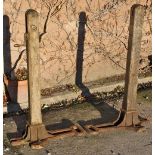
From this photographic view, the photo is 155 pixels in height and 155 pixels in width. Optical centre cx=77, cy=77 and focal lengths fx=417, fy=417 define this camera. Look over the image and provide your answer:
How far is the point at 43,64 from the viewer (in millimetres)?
6629

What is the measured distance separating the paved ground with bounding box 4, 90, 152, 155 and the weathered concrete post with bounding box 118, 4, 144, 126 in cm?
23

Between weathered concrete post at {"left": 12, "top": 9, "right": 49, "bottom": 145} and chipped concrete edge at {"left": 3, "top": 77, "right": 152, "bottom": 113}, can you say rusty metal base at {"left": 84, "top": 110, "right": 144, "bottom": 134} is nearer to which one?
weathered concrete post at {"left": 12, "top": 9, "right": 49, "bottom": 145}

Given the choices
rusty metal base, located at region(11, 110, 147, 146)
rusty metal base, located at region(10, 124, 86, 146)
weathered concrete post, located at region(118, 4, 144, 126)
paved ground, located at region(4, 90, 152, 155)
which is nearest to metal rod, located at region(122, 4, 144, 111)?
weathered concrete post, located at region(118, 4, 144, 126)

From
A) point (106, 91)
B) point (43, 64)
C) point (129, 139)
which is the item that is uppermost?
point (43, 64)

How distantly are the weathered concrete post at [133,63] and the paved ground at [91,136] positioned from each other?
23 centimetres

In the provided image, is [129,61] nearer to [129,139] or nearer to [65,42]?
[129,139]

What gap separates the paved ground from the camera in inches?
199

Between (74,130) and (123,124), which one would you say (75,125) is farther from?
(123,124)

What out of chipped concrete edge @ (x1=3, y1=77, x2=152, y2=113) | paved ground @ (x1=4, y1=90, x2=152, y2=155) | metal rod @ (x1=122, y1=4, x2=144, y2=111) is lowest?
paved ground @ (x1=4, y1=90, x2=152, y2=155)

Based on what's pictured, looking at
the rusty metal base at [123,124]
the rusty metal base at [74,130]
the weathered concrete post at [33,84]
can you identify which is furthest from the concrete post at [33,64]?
the rusty metal base at [123,124]

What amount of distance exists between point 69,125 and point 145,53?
2.68 m

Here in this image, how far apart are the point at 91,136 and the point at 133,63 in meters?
1.10

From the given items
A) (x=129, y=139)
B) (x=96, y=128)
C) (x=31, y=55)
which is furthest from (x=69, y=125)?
(x=31, y=55)

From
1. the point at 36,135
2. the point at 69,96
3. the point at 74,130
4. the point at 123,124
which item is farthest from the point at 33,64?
the point at 69,96
